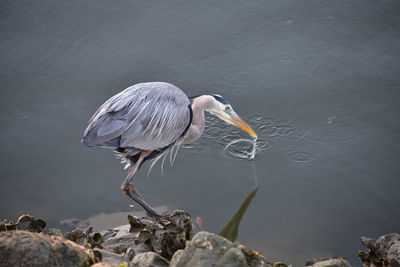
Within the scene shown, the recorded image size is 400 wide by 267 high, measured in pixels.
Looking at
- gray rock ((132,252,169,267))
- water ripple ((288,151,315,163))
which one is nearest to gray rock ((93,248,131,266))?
gray rock ((132,252,169,267))

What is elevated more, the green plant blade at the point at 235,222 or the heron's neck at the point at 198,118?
the heron's neck at the point at 198,118

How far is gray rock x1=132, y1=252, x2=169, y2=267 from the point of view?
12.6 feet

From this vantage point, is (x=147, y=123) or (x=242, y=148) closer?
(x=147, y=123)

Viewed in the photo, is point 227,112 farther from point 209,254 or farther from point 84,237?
point 209,254

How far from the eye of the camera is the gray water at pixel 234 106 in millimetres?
5344

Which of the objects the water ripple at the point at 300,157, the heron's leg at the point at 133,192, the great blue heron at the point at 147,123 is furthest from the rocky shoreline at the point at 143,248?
the water ripple at the point at 300,157

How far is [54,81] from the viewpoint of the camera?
701cm

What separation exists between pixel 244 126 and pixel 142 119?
3.58ft

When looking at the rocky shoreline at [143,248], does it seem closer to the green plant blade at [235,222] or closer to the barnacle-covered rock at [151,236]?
the barnacle-covered rock at [151,236]

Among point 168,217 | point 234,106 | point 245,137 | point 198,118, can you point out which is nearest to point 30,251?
point 168,217

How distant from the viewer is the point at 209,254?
3.66 metres

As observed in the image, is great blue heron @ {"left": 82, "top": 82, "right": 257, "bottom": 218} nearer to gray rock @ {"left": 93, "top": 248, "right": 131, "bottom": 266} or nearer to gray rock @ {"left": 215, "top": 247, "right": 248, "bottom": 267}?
gray rock @ {"left": 93, "top": 248, "right": 131, "bottom": 266}

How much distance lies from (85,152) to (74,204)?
76 centimetres

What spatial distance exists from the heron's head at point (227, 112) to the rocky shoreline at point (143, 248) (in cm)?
132
